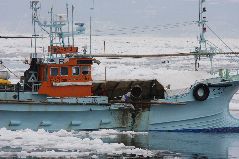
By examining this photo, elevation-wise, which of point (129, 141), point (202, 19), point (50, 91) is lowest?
point (129, 141)

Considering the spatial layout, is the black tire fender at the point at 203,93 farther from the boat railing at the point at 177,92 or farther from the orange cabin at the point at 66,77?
the orange cabin at the point at 66,77

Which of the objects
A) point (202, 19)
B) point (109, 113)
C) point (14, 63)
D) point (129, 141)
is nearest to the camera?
point (129, 141)

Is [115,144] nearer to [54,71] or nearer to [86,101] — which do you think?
[86,101]

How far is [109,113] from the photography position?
33562 millimetres

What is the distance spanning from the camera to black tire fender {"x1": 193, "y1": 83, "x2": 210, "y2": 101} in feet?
113

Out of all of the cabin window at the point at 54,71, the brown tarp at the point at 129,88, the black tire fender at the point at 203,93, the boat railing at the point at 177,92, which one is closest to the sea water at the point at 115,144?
the black tire fender at the point at 203,93

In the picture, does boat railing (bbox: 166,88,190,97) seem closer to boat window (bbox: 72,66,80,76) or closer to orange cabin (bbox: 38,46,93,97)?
orange cabin (bbox: 38,46,93,97)

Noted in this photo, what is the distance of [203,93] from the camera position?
3453cm

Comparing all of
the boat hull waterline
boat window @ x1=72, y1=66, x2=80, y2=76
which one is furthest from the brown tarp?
boat window @ x1=72, y1=66, x2=80, y2=76

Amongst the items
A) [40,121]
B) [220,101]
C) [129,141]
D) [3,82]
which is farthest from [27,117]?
[220,101]

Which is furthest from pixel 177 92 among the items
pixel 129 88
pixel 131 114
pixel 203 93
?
pixel 131 114

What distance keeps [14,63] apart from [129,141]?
2067 inches

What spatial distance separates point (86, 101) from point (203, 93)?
224 inches

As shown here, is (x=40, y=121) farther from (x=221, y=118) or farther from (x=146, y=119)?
(x=221, y=118)
